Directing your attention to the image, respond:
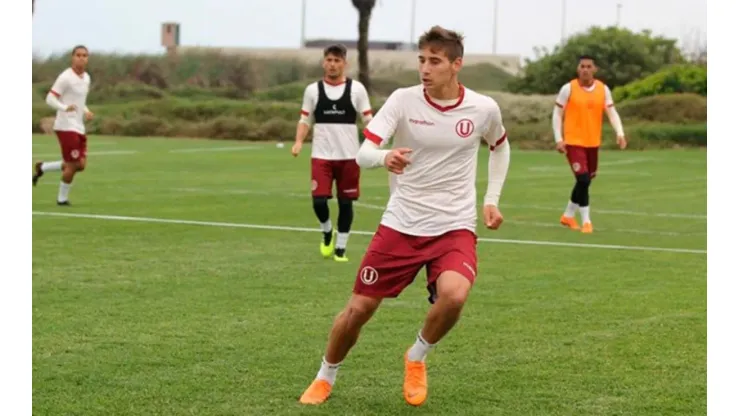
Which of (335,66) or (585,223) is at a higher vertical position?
(335,66)

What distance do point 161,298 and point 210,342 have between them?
6.78ft

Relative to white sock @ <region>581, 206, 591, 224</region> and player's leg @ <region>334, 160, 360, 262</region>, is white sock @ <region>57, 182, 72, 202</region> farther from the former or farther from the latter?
white sock @ <region>581, 206, 591, 224</region>

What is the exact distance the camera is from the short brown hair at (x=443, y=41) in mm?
7527

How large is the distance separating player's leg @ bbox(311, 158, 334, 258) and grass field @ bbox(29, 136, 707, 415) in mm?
381

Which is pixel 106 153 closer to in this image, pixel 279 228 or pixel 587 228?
pixel 279 228

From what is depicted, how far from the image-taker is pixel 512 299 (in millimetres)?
11461

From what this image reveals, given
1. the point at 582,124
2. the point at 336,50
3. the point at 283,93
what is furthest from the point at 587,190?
the point at 283,93

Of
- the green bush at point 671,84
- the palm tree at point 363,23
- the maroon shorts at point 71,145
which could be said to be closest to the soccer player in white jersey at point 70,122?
the maroon shorts at point 71,145

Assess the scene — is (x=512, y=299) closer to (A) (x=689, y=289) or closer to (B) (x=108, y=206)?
(A) (x=689, y=289)

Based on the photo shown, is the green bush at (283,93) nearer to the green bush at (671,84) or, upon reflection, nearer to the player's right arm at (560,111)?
the green bush at (671,84)

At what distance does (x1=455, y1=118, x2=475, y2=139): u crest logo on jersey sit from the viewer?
7647 mm

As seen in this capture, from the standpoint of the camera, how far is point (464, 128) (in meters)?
7.66
